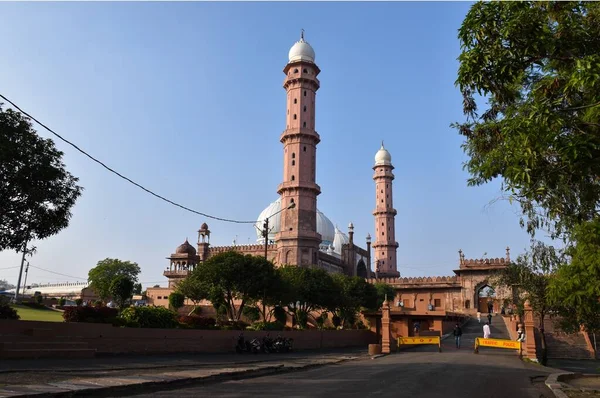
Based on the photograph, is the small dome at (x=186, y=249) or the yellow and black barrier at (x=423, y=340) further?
the small dome at (x=186, y=249)

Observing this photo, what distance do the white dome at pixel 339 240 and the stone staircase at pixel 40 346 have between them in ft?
222

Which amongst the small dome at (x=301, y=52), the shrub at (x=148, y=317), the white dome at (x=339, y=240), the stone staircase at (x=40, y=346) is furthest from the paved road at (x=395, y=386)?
the white dome at (x=339, y=240)

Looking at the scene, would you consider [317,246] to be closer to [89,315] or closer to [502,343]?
[502,343]

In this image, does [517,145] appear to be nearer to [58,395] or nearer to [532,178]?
[532,178]

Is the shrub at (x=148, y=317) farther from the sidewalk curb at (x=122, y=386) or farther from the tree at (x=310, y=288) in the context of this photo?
the tree at (x=310, y=288)

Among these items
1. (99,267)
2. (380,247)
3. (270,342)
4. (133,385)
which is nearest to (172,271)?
(99,267)

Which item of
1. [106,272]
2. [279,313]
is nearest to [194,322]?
[279,313]

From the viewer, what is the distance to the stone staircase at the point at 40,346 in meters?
16.3

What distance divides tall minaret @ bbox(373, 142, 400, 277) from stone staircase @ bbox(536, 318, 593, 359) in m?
45.5

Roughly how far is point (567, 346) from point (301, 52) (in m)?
40.6

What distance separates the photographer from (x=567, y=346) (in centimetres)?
3569

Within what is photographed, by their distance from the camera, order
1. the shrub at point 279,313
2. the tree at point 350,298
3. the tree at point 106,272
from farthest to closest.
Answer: the tree at point 106,272
the tree at point 350,298
the shrub at point 279,313

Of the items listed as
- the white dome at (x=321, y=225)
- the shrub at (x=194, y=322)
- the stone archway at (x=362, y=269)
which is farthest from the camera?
the stone archway at (x=362, y=269)

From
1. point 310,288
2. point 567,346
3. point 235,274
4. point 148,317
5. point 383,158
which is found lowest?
point 567,346
